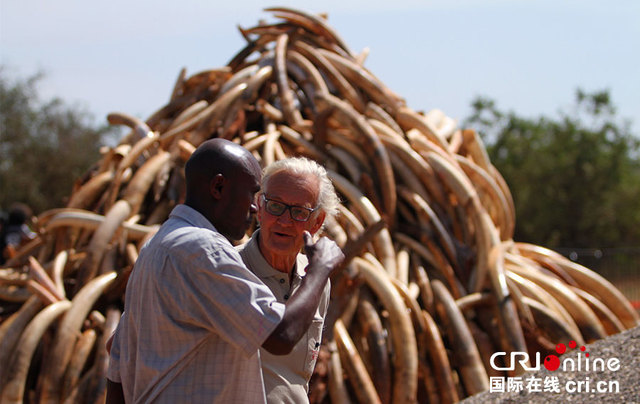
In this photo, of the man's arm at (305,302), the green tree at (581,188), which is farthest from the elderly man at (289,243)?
the green tree at (581,188)

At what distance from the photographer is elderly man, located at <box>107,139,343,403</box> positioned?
5.87 feet

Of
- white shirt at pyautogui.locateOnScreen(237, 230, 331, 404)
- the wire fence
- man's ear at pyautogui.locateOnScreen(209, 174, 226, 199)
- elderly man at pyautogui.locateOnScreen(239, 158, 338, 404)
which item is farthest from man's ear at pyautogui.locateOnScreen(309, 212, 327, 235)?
the wire fence

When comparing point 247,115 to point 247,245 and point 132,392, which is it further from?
point 132,392

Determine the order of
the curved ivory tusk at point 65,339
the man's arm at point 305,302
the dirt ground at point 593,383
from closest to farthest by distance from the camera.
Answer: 1. the man's arm at point 305,302
2. the dirt ground at point 593,383
3. the curved ivory tusk at point 65,339

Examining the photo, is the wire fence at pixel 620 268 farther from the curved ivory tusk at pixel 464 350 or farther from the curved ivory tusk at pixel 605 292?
the curved ivory tusk at pixel 464 350

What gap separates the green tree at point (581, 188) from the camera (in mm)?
20125

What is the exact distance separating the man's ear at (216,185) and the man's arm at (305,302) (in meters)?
0.27

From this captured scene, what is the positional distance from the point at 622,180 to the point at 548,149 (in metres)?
2.12

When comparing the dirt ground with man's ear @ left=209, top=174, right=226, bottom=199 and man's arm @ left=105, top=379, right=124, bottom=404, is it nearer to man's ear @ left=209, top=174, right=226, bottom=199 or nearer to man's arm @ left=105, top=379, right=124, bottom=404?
man's arm @ left=105, top=379, right=124, bottom=404

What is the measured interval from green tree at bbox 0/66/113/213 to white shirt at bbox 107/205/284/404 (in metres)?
21.0

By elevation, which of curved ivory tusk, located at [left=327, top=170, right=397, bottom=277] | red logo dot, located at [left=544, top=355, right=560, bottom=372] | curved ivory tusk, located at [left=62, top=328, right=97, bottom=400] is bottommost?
curved ivory tusk, located at [left=62, top=328, right=97, bottom=400]

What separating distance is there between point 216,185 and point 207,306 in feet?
1.07

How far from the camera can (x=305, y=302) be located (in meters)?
1.84

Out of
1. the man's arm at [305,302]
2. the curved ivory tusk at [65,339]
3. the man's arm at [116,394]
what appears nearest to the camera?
the man's arm at [305,302]
